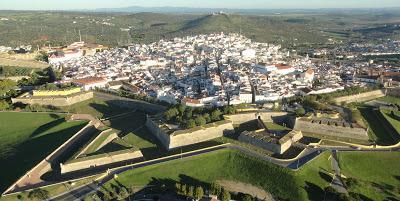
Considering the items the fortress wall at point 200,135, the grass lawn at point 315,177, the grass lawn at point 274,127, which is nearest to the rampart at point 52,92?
the fortress wall at point 200,135

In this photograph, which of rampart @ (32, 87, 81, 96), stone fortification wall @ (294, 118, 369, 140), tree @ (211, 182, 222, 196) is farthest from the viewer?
rampart @ (32, 87, 81, 96)

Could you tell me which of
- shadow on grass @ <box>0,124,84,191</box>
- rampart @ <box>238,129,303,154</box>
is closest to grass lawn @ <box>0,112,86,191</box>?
shadow on grass @ <box>0,124,84,191</box>

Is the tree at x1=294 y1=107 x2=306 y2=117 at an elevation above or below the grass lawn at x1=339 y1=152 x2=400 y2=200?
above

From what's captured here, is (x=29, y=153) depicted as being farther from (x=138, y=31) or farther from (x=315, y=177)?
(x=138, y=31)

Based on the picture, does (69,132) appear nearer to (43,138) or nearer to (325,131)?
(43,138)

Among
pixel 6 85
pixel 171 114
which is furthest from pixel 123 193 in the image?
pixel 6 85

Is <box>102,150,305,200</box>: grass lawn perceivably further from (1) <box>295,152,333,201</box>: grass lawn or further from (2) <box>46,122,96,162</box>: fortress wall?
(2) <box>46,122,96,162</box>: fortress wall

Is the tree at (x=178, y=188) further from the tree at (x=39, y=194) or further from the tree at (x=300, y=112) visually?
the tree at (x=300, y=112)
